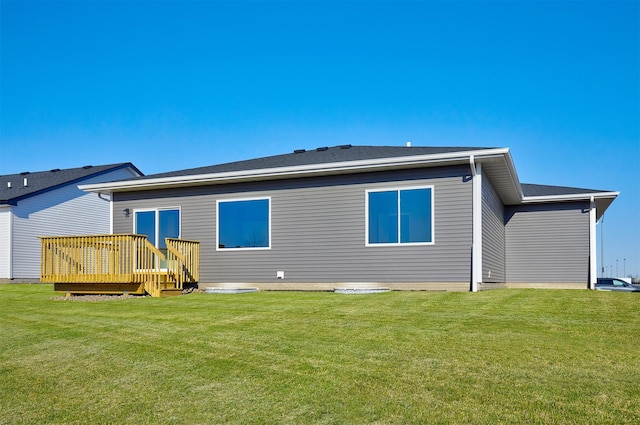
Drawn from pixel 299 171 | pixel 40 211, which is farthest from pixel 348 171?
pixel 40 211

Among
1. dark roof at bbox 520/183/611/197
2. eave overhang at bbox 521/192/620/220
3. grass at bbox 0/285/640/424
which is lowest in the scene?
grass at bbox 0/285/640/424

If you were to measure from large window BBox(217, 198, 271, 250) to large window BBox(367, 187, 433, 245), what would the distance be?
105 inches

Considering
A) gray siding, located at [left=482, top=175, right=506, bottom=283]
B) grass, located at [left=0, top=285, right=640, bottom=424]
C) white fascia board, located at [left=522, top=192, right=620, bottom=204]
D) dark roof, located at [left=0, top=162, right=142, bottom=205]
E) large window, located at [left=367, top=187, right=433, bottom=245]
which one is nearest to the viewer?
grass, located at [left=0, top=285, right=640, bottom=424]

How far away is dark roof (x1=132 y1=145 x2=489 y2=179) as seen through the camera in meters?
11.8

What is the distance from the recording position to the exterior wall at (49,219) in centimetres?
1991

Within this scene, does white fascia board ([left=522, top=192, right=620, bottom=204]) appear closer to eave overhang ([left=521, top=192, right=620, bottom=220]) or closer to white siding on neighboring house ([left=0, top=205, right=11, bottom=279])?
eave overhang ([left=521, top=192, right=620, bottom=220])

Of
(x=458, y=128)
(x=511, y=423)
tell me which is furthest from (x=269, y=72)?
(x=511, y=423)

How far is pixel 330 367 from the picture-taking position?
457 centimetres

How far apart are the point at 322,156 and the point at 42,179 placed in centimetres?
1583

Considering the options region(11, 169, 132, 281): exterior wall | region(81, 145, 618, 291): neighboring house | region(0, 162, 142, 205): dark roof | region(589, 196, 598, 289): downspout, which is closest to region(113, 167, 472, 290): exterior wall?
region(81, 145, 618, 291): neighboring house

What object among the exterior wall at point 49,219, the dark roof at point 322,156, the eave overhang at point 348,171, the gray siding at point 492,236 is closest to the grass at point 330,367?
the eave overhang at point 348,171

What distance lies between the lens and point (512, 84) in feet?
54.4

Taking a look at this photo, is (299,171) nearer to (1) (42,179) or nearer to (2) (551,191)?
(2) (551,191)

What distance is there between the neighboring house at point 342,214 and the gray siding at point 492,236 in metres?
0.03
